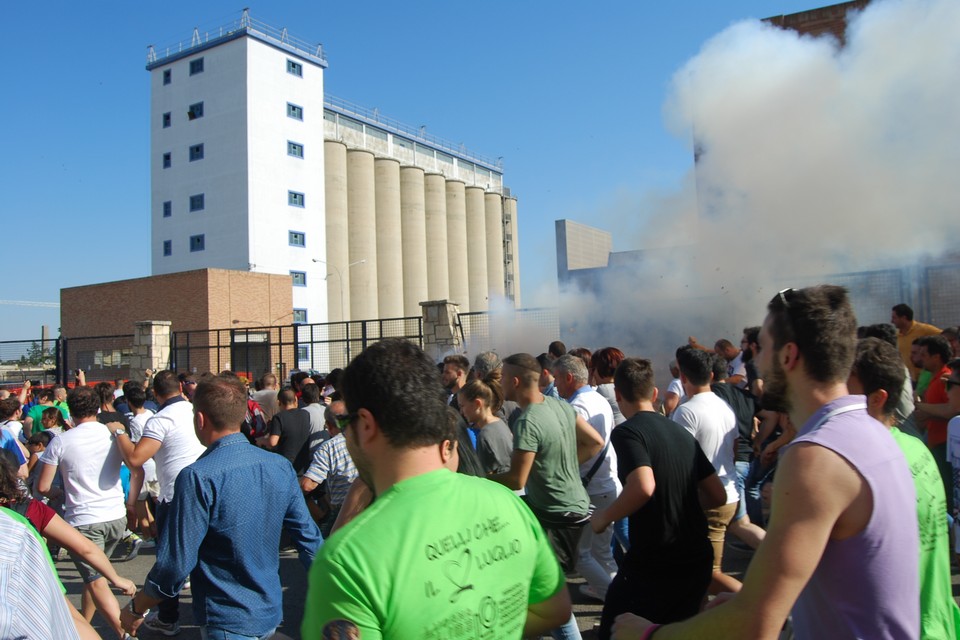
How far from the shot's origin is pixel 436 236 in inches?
2016

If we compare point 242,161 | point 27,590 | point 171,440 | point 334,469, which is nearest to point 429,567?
point 27,590

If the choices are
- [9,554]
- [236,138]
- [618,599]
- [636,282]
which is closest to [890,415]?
[618,599]

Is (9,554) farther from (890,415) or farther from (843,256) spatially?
(843,256)

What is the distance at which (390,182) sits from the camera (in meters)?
47.4

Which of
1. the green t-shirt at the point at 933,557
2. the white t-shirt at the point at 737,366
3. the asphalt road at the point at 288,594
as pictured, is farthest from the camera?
the white t-shirt at the point at 737,366

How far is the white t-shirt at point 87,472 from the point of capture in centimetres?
558

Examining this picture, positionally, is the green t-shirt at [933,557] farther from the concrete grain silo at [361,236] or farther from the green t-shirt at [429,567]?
the concrete grain silo at [361,236]

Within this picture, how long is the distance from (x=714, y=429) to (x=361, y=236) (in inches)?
1624

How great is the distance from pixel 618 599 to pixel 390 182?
45.7 m

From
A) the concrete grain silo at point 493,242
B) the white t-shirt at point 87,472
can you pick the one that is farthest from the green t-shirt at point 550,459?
the concrete grain silo at point 493,242

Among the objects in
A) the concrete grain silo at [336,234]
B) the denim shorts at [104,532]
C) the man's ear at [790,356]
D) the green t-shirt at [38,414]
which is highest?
the concrete grain silo at [336,234]

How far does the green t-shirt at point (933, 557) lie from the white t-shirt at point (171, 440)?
491 cm

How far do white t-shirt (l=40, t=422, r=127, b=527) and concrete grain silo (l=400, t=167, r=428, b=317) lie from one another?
41809mm

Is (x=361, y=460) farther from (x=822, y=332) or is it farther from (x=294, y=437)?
(x=294, y=437)
